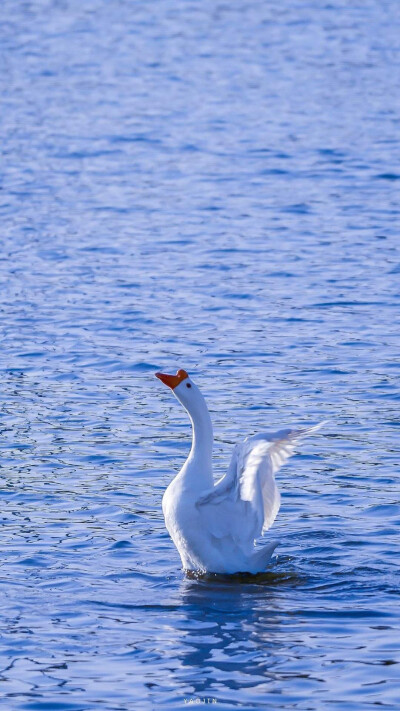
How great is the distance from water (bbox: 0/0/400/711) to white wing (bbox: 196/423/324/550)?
37 cm

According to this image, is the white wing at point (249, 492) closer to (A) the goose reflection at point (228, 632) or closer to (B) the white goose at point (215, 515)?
(B) the white goose at point (215, 515)

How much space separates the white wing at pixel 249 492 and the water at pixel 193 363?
14.7 inches

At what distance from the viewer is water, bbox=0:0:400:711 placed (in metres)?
9.27

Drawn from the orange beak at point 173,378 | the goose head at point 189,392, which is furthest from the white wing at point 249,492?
the orange beak at point 173,378

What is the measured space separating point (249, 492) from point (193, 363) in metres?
5.30

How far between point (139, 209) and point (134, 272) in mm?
3531

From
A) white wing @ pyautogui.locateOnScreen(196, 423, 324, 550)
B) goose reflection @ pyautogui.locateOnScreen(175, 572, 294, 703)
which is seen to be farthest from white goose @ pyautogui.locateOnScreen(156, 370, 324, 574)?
goose reflection @ pyautogui.locateOnScreen(175, 572, 294, 703)

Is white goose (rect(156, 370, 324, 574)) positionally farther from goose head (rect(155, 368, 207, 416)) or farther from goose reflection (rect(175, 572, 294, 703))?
goose reflection (rect(175, 572, 294, 703))

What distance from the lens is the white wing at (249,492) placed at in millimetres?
10008

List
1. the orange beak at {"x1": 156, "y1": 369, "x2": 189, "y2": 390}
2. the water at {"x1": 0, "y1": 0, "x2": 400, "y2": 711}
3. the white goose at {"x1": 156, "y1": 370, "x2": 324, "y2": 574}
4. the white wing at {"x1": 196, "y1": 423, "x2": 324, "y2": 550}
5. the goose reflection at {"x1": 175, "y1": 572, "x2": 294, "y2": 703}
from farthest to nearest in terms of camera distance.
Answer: the orange beak at {"x1": 156, "y1": 369, "x2": 189, "y2": 390}, the white goose at {"x1": 156, "y1": 370, "x2": 324, "y2": 574}, the white wing at {"x1": 196, "y1": 423, "x2": 324, "y2": 550}, the water at {"x1": 0, "y1": 0, "x2": 400, "y2": 711}, the goose reflection at {"x1": 175, "y1": 572, "x2": 294, "y2": 703}

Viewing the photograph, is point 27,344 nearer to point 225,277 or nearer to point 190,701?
point 225,277

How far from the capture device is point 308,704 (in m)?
8.47

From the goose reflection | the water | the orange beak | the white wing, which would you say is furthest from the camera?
the orange beak

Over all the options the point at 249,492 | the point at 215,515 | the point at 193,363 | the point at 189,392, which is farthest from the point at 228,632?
the point at 193,363
